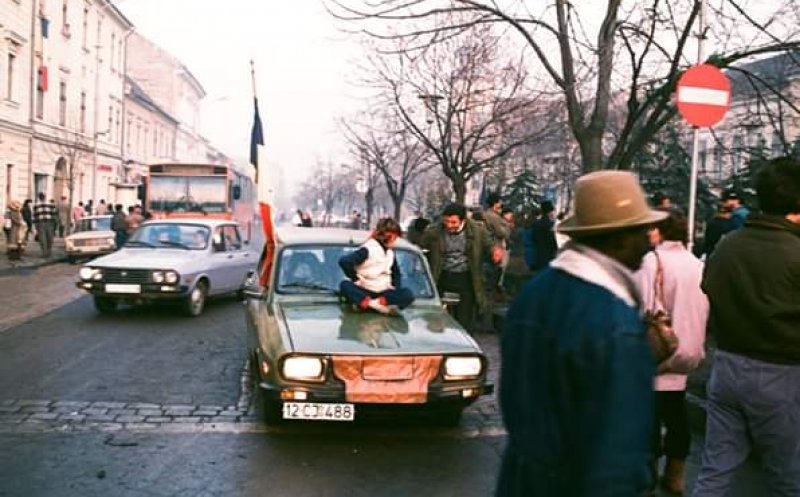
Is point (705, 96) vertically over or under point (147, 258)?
over

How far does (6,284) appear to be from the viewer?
18.1 meters

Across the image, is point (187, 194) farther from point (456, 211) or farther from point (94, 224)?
point (456, 211)

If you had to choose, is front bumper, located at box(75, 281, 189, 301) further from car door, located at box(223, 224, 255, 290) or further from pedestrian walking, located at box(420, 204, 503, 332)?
pedestrian walking, located at box(420, 204, 503, 332)

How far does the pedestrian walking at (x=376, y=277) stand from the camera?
24.5 ft

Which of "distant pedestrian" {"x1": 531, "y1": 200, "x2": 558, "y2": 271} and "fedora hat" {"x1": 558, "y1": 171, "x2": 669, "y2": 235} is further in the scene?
"distant pedestrian" {"x1": 531, "y1": 200, "x2": 558, "y2": 271}

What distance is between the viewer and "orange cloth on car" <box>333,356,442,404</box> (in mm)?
6188

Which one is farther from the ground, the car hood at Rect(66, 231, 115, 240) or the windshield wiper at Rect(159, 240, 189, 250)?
the windshield wiper at Rect(159, 240, 189, 250)

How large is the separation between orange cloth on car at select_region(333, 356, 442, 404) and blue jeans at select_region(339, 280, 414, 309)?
1.27 m

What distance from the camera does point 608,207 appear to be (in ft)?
8.21

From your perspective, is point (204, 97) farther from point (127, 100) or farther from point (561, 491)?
point (561, 491)

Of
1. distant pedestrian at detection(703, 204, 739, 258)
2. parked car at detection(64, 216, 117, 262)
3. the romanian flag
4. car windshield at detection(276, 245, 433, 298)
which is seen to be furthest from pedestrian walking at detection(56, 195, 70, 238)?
distant pedestrian at detection(703, 204, 739, 258)

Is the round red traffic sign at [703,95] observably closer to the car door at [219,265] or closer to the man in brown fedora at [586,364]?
the man in brown fedora at [586,364]

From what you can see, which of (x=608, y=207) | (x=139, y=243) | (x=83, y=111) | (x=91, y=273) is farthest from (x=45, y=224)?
(x=83, y=111)

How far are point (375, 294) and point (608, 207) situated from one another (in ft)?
16.7
